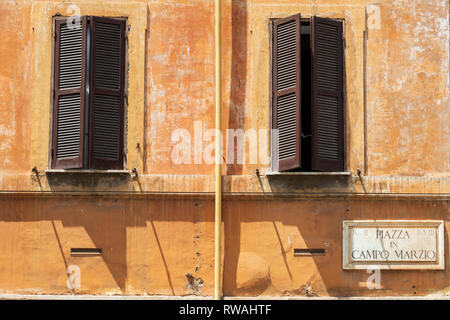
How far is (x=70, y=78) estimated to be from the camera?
468 inches

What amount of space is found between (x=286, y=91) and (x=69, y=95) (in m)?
2.97

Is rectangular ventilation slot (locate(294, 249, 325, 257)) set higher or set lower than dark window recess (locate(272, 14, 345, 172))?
lower

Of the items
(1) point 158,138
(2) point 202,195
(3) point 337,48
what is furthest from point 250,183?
(3) point 337,48

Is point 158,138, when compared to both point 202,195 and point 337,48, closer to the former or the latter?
point 202,195

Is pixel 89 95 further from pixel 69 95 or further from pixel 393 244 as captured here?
pixel 393 244

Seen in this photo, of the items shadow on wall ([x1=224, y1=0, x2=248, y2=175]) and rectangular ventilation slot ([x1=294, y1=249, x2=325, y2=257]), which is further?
shadow on wall ([x1=224, y1=0, x2=248, y2=175])

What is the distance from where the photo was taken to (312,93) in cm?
1188

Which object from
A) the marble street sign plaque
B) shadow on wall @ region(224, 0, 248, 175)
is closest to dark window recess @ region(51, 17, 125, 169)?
shadow on wall @ region(224, 0, 248, 175)

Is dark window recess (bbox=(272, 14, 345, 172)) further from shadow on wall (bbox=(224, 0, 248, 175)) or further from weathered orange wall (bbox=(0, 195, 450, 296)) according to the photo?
weathered orange wall (bbox=(0, 195, 450, 296))

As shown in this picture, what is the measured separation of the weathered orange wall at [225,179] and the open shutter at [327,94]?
0.18 metres

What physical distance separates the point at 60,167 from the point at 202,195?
1.96 m
